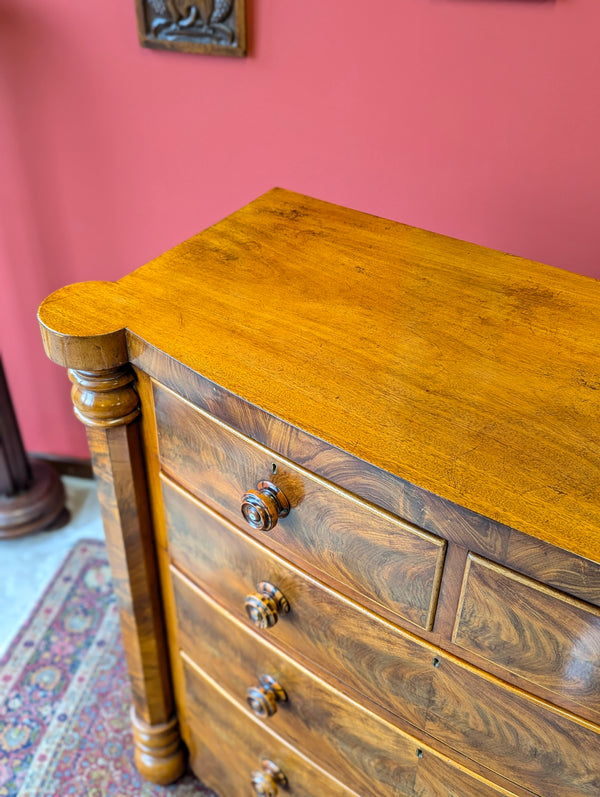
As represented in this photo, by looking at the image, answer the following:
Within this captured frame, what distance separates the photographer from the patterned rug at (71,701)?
1.20 meters

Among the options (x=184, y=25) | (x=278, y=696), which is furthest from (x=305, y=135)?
(x=278, y=696)

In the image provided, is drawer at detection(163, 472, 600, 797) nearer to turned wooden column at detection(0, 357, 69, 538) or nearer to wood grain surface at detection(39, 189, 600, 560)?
wood grain surface at detection(39, 189, 600, 560)

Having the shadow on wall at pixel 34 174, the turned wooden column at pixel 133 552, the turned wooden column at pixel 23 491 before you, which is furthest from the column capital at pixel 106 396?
the turned wooden column at pixel 23 491

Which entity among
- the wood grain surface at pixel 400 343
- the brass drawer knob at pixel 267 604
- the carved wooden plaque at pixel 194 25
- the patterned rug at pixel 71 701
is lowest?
the patterned rug at pixel 71 701

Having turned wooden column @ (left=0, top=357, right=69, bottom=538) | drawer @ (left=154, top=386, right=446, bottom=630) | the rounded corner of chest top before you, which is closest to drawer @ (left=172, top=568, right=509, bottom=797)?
drawer @ (left=154, top=386, right=446, bottom=630)

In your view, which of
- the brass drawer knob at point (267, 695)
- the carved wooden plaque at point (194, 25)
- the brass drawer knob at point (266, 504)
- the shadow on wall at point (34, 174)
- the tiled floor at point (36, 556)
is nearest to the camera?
the brass drawer knob at point (266, 504)

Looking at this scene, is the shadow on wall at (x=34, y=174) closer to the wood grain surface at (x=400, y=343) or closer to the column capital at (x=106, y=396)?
the wood grain surface at (x=400, y=343)

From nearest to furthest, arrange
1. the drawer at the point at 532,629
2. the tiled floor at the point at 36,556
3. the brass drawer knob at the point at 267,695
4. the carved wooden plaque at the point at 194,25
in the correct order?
the drawer at the point at 532,629
the brass drawer knob at the point at 267,695
the carved wooden plaque at the point at 194,25
the tiled floor at the point at 36,556

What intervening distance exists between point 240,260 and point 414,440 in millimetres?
324

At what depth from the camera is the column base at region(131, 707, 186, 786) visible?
3.66 ft

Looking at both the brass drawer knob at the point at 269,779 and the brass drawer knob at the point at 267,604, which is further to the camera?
the brass drawer knob at the point at 269,779

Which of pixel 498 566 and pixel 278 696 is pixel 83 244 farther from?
pixel 498 566

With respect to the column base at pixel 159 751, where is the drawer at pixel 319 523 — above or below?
above

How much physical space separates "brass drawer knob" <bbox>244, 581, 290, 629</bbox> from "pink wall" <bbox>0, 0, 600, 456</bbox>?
574 millimetres
